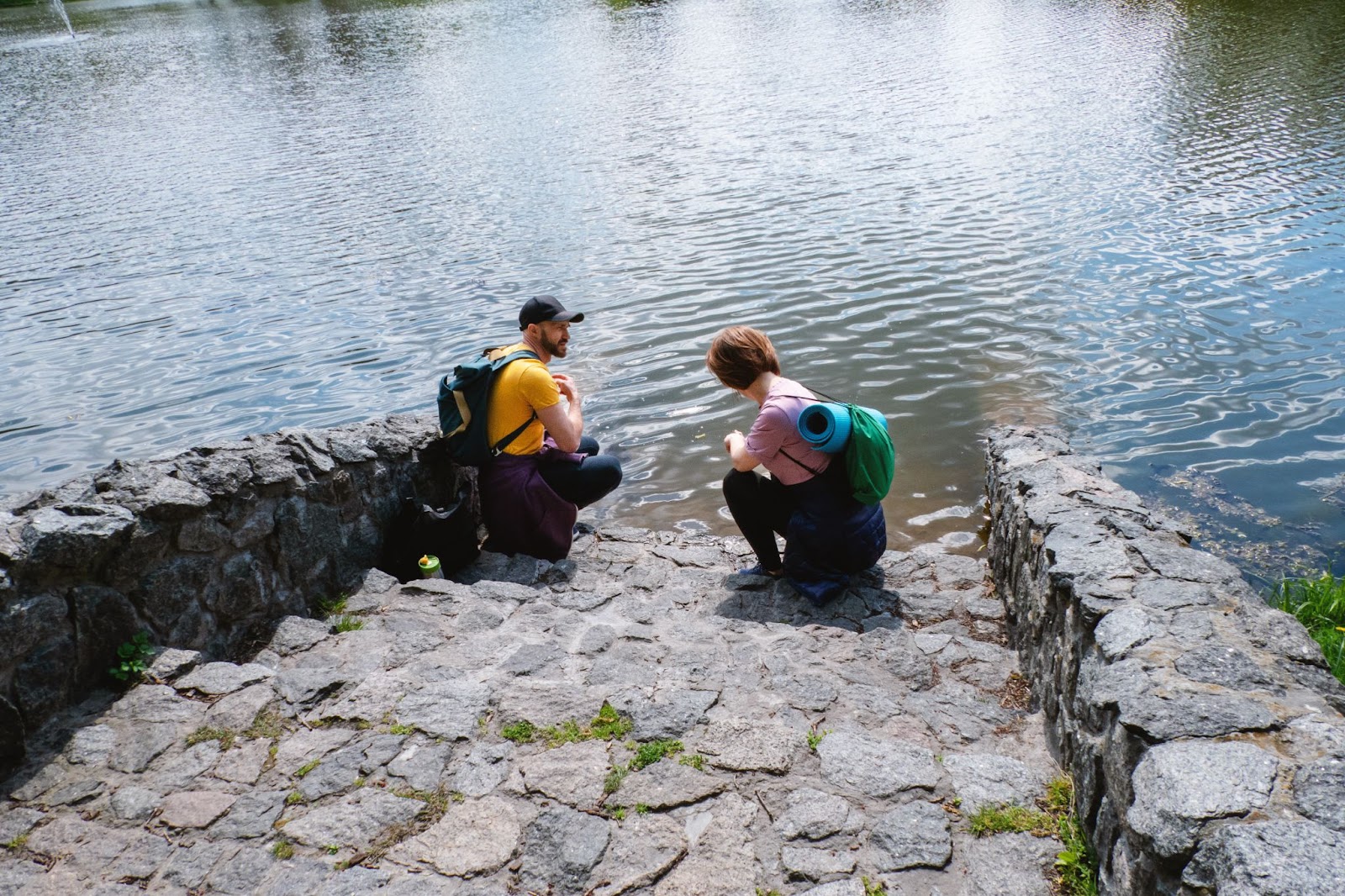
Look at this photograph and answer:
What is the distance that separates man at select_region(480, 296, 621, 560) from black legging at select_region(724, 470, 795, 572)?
48.4 inches

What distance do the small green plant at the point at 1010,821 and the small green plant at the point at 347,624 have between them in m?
3.31

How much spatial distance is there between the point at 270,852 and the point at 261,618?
209 cm

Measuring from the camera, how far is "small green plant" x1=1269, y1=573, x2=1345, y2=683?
4941 mm

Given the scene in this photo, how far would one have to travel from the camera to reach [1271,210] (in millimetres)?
13578

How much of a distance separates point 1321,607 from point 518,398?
16.0 feet

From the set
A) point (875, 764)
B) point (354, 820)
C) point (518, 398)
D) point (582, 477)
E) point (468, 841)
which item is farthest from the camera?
point (582, 477)

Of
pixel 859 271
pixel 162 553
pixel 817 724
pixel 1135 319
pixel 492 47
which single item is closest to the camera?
pixel 817 724

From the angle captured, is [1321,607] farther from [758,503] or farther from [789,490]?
[758,503]

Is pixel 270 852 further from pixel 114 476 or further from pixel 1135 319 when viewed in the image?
pixel 1135 319

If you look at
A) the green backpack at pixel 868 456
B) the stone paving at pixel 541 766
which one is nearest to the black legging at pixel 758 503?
the green backpack at pixel 868 456

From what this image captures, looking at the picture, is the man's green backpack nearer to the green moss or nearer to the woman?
the woman

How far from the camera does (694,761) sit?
150 inches

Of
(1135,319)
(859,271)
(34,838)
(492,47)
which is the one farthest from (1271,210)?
(492,47)

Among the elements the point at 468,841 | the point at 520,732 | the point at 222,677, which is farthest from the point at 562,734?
the point at 222,677
